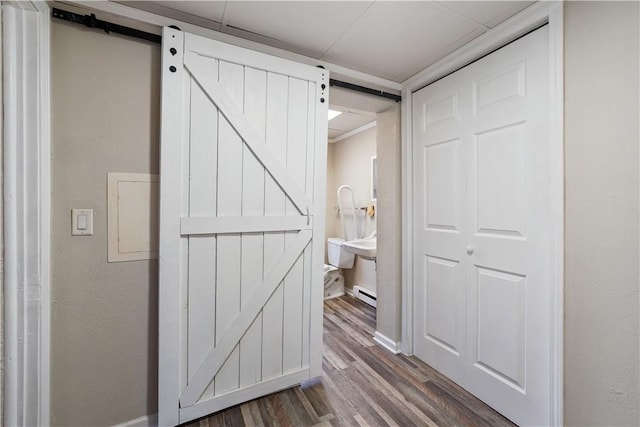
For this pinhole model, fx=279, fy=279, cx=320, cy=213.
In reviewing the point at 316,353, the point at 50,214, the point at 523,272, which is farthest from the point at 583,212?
the point at 50,214

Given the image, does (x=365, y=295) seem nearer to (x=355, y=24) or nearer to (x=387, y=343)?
(x=387, y=343)

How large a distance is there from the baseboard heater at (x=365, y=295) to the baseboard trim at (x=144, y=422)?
235cm

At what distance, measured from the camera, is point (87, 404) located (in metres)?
1.38

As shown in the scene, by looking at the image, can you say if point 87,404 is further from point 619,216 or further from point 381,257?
point 619,216

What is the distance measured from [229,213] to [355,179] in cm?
250

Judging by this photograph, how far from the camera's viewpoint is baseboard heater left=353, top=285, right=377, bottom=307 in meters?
3.32

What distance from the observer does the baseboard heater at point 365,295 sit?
131 inches

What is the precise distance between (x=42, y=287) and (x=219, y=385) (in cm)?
101

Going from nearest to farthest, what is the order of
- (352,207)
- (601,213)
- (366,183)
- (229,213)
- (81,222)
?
1. (601,213)
2. (81,222)
3. (229,213)
4. (366,183)
5. (352,207)

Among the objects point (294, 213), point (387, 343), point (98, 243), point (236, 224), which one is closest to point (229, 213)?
point (236, 224)

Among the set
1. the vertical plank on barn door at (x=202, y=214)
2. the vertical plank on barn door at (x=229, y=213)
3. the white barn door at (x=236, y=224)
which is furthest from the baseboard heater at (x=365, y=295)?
the vertical plank on barn door at (x=202, y=214)

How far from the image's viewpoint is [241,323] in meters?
1.65

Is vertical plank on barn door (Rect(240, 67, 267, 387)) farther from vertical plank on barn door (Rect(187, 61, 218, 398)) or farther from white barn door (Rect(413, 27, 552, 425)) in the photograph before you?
white barn door (Rect(413, 27, 552, 425))

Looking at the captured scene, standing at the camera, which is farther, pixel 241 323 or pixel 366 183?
pixel 366 183
